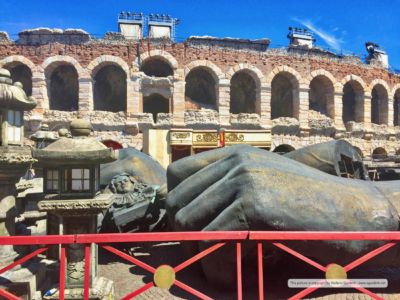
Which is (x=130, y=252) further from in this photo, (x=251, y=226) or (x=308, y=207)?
(x=308, y=207)

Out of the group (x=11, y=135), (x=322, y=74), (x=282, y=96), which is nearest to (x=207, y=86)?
(x=282, y=96)

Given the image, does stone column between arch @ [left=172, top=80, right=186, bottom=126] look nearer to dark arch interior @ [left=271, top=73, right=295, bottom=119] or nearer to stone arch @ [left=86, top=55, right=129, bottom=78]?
stone arch @ [left=86, top=55, right=129, bottom=78]

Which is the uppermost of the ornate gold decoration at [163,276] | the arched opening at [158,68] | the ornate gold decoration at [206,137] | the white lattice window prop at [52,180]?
the arched opening at [158,68]

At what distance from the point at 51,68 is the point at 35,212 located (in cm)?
1308

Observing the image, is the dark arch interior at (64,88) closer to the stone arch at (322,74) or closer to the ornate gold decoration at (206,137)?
the ornate gold decoration at (206,137)

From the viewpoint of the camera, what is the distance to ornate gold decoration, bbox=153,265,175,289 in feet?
8.00

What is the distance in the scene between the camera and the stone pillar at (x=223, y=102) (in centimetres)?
1786

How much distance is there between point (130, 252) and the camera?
5828 mm

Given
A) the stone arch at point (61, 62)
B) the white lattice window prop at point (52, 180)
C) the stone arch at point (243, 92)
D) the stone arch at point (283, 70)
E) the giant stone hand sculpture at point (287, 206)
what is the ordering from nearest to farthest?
the giant stone hand sculpture at point (287, 206) < the white lattice window prop at point (52, 180) < the stone arch at point (61, 62) < the stone arch at point (283, 70) < the stone arch at point (243, 92)

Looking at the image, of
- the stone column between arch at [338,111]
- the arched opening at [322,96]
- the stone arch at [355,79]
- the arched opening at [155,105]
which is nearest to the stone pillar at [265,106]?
the arched opening at [322,96]

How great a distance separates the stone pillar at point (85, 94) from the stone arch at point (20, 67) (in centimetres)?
277

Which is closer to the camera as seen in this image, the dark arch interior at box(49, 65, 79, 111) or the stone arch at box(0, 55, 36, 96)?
the stone arch at box(0, 55, 36, 96)

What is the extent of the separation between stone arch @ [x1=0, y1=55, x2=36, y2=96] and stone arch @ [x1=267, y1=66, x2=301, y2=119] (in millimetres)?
14536

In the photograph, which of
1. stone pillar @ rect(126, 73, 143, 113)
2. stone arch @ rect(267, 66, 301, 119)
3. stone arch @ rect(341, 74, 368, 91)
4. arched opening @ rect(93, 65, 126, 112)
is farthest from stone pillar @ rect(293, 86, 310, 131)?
arched opening @ rect(93, 65, 126, 112)
